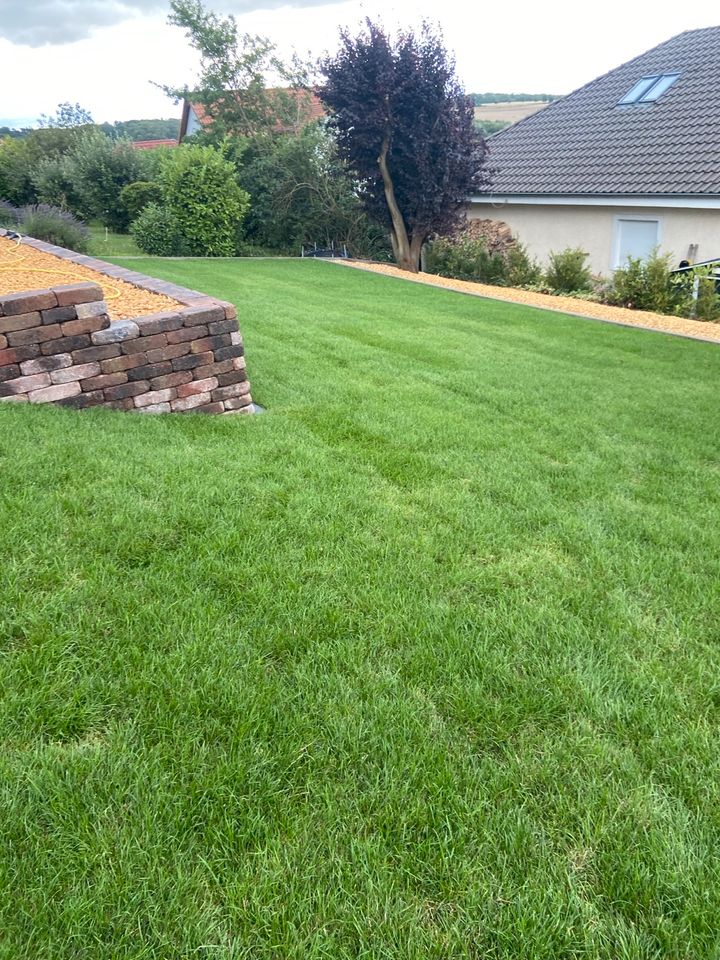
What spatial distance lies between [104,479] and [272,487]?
80cm

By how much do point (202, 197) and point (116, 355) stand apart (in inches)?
510

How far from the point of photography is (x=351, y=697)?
204 centimetres

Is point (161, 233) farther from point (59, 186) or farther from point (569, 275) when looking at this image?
point (569, 275)

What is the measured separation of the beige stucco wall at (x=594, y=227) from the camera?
523 inches

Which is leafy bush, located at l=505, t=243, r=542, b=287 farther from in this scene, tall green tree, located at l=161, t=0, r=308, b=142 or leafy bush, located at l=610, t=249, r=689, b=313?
tall green tree, located at l=161, t=0, r=308, b=142

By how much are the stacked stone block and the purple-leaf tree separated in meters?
11.9

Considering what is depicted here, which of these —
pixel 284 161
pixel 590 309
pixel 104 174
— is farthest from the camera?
pixel 104 174

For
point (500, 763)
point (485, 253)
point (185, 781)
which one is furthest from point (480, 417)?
point (485, 253)

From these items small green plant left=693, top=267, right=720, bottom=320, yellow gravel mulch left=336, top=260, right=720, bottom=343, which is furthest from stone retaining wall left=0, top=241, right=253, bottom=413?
small green plant left=693, top=267, right=720, bottom=320

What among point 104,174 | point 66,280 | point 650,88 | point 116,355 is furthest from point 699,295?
point 104,174

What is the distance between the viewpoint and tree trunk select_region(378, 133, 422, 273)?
15.5m

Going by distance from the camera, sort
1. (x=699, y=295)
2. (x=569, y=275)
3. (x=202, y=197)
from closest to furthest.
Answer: (x=699, y=295) < (x=569, y=275) < (x=202, y=197)

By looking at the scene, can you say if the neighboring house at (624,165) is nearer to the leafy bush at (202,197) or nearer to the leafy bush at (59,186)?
the leafy bush at (202,197)

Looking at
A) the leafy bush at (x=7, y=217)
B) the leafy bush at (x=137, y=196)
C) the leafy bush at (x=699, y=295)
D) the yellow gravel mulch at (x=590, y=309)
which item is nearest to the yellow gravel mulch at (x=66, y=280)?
the yellow gravel mulch at (x=590, y=309)
